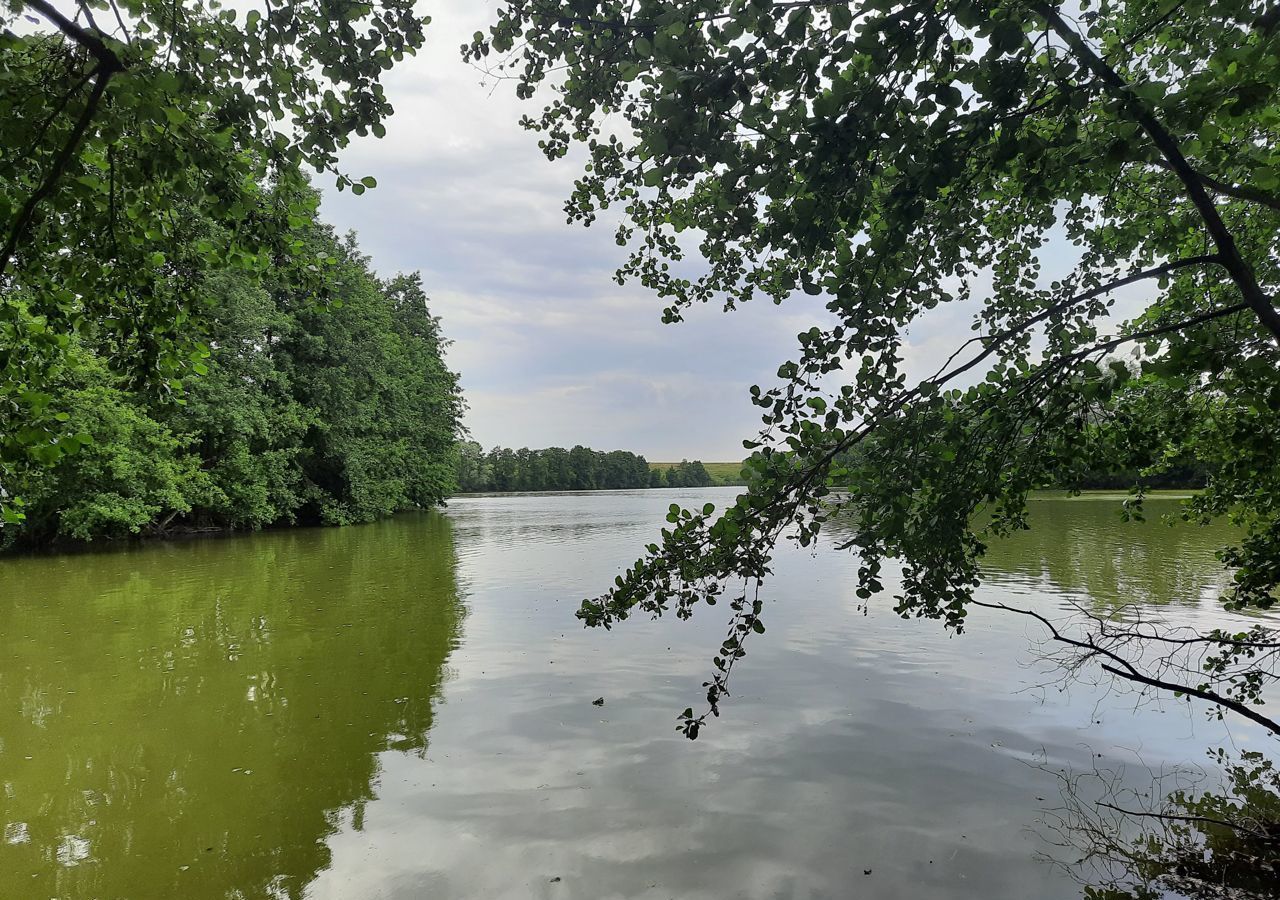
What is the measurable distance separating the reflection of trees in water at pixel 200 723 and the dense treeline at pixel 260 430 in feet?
14.3

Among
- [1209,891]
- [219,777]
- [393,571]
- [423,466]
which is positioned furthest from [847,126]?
[423,466]

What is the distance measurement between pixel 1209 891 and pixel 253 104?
6.31 metres

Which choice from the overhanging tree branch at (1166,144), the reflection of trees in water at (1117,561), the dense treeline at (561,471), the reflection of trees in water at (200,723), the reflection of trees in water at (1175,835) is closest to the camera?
the overhanging tree branch at (1166,144)

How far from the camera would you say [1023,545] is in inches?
761

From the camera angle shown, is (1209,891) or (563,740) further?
(563,740)

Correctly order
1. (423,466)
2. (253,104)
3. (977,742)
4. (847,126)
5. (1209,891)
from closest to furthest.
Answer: (847,126) < (253,104) < (1209,891) < (977,742) < (423,466)

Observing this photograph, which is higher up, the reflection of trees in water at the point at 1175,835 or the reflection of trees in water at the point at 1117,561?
the reflection of trees in water at the point at 1117,561

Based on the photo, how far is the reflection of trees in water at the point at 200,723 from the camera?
436 centimetres

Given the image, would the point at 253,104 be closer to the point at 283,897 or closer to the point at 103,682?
the point at 283,897

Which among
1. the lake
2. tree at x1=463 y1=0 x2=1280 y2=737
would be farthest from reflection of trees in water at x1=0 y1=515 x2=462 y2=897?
tree at x1=463 y1=0 x2=1280 y2=737

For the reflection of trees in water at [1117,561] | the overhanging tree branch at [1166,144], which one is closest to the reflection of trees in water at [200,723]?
the overhanging tree branch at [1166,144]

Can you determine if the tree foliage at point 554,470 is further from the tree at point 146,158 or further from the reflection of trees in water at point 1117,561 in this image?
the tree at point 146,158

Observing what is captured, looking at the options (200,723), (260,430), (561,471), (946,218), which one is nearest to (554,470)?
(561,471)

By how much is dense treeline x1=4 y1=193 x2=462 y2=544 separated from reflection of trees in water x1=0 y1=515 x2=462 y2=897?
4356 mm
